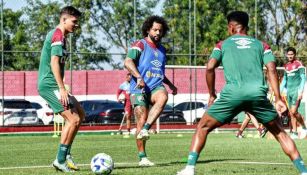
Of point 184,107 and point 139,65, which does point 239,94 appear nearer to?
point 139,65

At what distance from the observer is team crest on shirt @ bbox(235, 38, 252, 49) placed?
938 centimetres

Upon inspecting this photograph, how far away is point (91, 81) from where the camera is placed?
4856cm

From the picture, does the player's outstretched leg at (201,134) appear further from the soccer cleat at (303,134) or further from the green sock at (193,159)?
the soccer cleat at (303,134)

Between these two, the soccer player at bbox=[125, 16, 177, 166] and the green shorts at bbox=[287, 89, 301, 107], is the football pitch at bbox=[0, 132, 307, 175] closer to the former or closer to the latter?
the soccer player at bbox=[125, 16, 177, 166]

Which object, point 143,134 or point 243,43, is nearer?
point 243,43

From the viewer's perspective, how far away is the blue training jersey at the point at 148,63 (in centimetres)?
1334

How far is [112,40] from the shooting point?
59812 mm

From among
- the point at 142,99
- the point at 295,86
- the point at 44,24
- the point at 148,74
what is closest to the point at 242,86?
the point at 142,99

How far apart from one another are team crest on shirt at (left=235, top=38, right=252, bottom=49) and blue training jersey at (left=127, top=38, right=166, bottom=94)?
405cm

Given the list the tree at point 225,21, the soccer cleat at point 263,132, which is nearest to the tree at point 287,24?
the tree at point 225,21

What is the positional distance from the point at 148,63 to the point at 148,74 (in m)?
0.19

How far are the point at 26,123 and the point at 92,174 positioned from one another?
27397mm

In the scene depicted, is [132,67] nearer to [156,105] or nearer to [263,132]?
[156,105]

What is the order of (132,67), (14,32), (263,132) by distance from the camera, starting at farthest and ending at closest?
(14,32) → (263,132) → (132,67)
